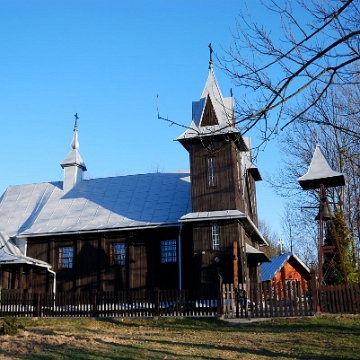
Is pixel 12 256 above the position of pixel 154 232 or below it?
below

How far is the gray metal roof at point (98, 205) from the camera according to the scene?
2433cm

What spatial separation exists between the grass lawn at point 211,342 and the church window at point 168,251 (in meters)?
7.05

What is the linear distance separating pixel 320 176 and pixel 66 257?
42.2ft

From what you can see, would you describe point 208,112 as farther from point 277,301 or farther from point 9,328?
Answer: point 9,328

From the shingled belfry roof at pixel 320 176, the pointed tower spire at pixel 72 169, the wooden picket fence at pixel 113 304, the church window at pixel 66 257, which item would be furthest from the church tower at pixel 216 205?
the pointed tower spire at pixel 72 169

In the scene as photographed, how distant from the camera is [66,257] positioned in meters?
24.8

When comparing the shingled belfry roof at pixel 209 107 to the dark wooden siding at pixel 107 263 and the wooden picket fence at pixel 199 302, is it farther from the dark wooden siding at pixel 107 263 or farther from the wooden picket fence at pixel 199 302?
the wooden picket fence at pixel 199 302

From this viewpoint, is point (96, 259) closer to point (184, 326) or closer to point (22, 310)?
point (22, 310)

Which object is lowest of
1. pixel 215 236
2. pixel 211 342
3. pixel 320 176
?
pixel 211 342

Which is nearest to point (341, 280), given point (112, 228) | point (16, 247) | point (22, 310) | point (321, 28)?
point (112, 228)

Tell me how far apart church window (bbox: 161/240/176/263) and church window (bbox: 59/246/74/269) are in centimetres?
470

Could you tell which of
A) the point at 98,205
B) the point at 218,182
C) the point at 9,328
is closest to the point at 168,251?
the point at 218,182

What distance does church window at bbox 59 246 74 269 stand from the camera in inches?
969

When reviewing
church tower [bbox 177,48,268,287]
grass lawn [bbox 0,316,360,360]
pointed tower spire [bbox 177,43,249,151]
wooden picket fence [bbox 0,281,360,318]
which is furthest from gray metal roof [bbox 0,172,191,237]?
grass lawn [bbox 0,316,360,360]
